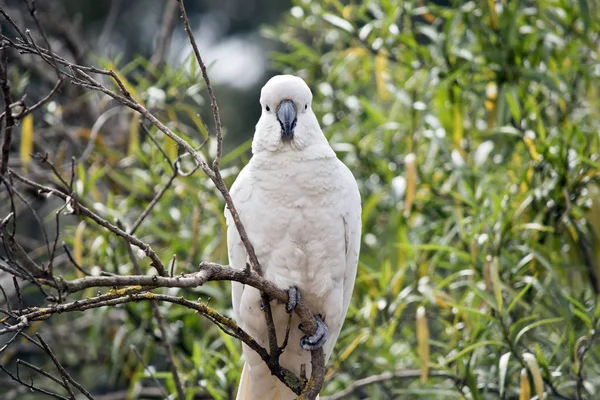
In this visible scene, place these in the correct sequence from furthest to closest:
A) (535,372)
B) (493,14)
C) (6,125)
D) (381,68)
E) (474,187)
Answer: (381,68) < (493,14) < (474,187) < (535,372) < (6,125)

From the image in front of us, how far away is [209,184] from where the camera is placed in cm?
294

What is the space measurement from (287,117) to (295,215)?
10.4 inches

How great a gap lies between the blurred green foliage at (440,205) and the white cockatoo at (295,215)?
1.56 ft

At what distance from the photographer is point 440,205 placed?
2.80 m

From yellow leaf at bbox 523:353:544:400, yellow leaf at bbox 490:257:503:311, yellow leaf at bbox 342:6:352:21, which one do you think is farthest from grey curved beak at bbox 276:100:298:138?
yellow leaf at bbox 342:6:352:21

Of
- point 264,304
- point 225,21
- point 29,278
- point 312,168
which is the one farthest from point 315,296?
point 225,21

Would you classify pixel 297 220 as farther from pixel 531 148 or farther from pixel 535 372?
pixel 531 148

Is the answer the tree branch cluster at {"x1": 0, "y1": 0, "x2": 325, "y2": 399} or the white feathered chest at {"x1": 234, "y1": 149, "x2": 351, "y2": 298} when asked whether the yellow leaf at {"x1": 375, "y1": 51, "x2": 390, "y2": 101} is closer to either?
the white feathered chest at {"x1": 234, "y1": 149, "x2": 351, "y2": 298}

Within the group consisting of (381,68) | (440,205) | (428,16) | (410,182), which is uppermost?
(428,16)

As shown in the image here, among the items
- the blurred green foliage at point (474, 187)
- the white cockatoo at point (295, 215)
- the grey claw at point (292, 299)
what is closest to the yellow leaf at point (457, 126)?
the blurred green foliage at point (474, 187)

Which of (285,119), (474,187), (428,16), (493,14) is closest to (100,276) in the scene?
(285,119)

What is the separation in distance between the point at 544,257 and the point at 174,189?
4.95 feet

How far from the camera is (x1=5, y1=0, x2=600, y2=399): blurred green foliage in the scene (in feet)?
7.81

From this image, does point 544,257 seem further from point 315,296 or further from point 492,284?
point 315,296
